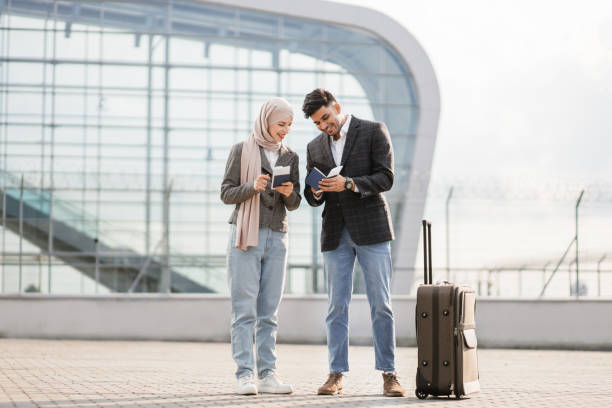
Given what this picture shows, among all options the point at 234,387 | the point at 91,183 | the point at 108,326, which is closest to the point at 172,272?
the point at 91,183

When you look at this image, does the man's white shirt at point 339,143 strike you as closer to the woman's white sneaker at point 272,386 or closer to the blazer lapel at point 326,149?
the blazer lapel at point 326,149

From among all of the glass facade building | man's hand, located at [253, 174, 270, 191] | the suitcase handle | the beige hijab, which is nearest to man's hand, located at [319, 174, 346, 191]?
man's hand, located at [253, 174, 270, 191]

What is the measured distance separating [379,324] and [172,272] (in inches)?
804

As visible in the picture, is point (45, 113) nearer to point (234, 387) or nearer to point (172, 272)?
point (172, 272)

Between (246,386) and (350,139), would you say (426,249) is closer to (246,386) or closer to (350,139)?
(350,139)

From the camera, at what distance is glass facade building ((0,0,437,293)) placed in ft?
86.1

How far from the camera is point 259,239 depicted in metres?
5.88

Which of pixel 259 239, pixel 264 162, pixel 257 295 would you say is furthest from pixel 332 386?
pixel 264 162

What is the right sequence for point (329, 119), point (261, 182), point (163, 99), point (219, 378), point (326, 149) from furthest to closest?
point (163, 99) → point (219, 378) → point (326, 149) → point (329, 119) → point (261, 182)

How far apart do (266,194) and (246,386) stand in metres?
1.10

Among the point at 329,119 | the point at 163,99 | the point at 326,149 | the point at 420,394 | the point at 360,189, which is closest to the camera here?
the point at 420,394

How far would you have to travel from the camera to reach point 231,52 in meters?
26.8

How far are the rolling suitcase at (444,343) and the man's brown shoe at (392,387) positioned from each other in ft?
0.52

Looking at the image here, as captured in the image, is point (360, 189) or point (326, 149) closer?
point (360, 189)
